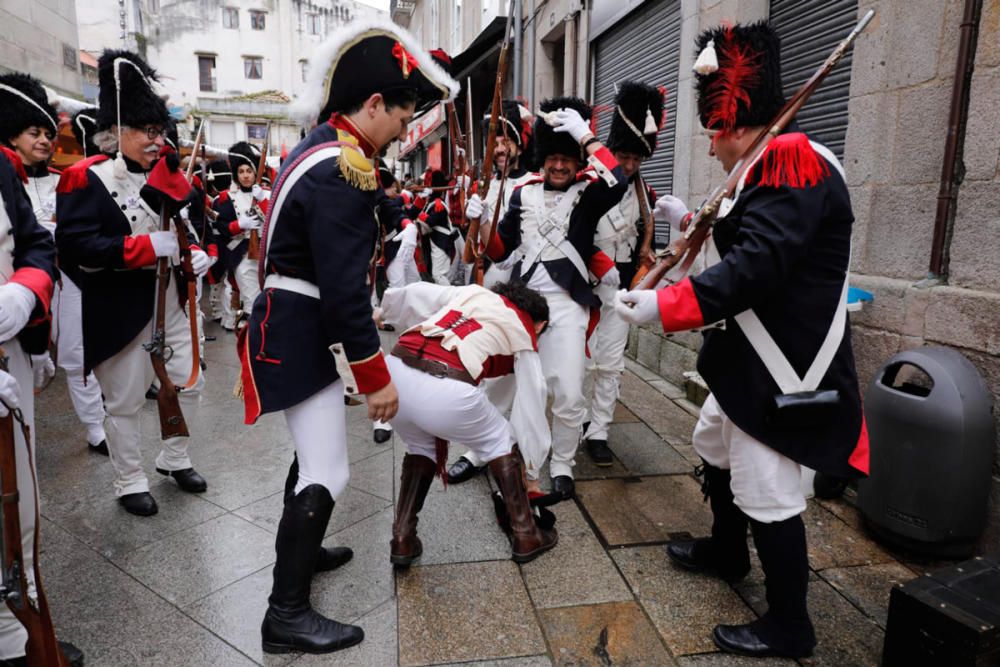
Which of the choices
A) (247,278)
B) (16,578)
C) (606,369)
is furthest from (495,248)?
(247,278)

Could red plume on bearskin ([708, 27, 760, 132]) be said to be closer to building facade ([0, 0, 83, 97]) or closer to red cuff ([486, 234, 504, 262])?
red cuff ([486, 234, 504, 262])

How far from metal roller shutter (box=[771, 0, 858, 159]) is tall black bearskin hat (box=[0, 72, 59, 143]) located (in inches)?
180

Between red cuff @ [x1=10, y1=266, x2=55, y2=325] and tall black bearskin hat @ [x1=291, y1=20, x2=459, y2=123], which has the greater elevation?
tall black bearskin hat @ [x1=291, y1=20, x2=459, y2=123]

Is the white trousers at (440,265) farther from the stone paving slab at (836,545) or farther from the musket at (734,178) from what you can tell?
the musket at (734,178)

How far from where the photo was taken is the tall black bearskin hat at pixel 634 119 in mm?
3969

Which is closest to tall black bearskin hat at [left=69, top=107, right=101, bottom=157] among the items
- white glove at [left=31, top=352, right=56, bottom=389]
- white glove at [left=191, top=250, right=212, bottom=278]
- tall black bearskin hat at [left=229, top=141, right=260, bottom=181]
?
tall black bearskin hat at [left=229, top=141, right=260, bottom=181]

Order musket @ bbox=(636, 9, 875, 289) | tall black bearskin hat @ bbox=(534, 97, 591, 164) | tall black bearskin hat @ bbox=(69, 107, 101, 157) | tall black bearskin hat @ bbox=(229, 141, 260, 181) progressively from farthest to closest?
tall black bearskin hat @ bbox=(229, 141, 260, 181) → tall black bearskin hat @ bbox=(69, 107, 101, 157) → tall black bearskin hat @ bbox=(534, 97, 591, 164) → musket @ bbox=(636, 9, 875, 289)

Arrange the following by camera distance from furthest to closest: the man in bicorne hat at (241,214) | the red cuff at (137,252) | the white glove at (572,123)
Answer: the man in bicorne hat at (241,214) → the white glove at (572,123) → the red cuff at (137,252)

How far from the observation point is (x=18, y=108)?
3229 millimetres

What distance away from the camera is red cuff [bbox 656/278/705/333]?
213 cm

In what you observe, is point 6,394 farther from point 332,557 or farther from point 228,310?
point 228,310

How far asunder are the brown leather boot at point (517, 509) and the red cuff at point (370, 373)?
2.92ft

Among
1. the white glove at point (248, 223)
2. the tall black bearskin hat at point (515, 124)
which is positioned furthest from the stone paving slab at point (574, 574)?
the white glove at point (248, 223)

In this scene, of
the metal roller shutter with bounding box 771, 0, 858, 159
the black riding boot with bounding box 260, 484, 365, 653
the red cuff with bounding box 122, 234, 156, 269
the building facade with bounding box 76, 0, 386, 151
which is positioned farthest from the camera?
the building facade with bounding box 76, 0, 386, 151
